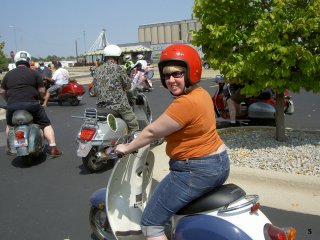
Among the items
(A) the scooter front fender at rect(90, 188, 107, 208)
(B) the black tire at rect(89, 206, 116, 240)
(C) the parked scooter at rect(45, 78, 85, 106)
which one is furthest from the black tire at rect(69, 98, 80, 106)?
(A) the scooter front fender at rect(90, 188, 107, 208)

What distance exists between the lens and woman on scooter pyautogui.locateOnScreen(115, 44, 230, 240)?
2490mm

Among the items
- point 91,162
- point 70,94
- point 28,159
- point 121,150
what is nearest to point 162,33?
point 70,94

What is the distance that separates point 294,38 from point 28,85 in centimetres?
411

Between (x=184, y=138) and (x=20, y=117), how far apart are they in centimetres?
412

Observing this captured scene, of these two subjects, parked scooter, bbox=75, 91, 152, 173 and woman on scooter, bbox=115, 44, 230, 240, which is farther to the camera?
parked scooter, bbox=75, 91, 152, 173

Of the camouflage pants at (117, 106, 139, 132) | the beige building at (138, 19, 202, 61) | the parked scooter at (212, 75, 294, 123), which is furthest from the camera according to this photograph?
the beige building at (138, 19, 202, 61)

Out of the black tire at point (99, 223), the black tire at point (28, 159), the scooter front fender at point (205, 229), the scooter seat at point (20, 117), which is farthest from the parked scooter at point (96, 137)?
the scooter front fender at point (205, 229)

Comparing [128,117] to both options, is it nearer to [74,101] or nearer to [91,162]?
[91,162]

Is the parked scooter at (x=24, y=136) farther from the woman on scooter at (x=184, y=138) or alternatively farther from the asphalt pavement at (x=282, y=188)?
the woman on scooter at (x=184, y=138)

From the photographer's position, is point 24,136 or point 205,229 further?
point 24,136

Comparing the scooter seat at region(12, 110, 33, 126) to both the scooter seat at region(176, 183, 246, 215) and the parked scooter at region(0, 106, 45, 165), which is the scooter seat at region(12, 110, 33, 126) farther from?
the scooter seat at region(176, 183, 246, 215)

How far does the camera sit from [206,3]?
18.8 ft

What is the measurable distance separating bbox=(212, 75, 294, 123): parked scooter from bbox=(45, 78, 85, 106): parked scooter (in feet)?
21.1

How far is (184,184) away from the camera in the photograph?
2.54 metres
